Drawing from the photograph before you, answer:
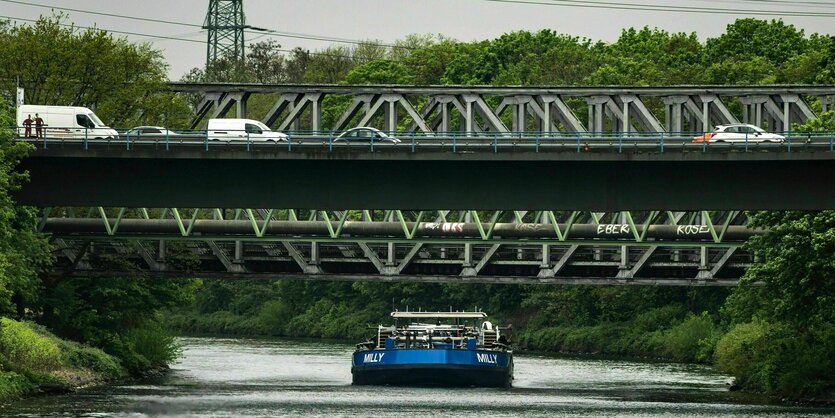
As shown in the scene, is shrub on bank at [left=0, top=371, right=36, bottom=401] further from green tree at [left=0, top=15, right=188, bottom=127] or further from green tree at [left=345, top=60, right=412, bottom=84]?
green tree at [left=345, top=60, right=412, bottom=84]

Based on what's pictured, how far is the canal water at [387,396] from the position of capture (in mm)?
61938

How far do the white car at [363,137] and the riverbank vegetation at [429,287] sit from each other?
44.4 feet

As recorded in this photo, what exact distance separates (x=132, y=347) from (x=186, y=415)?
27.1 meters

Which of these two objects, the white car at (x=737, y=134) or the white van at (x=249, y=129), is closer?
the white car at (x=737, y=134)

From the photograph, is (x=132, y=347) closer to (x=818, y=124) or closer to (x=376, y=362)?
(x=376, y=362)

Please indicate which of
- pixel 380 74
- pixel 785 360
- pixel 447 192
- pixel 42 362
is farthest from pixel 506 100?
pixel 380 74

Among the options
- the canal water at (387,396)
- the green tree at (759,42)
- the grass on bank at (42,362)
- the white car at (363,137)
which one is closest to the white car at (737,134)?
the canal water at (387,396)

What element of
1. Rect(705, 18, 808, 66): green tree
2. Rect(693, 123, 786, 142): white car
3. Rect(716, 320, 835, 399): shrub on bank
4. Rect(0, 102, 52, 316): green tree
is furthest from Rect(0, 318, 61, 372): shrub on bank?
Rect(705, 18, 808, 66): green tree

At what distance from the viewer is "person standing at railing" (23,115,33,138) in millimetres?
67825

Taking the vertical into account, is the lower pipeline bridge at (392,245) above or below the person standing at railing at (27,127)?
below

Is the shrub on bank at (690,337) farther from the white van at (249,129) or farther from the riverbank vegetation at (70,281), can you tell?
the white van at (249,129)

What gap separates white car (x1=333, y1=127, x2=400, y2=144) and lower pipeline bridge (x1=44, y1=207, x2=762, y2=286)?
6.25 metres

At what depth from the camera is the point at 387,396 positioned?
72.4m

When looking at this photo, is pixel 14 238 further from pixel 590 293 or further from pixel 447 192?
pixel 590 293
